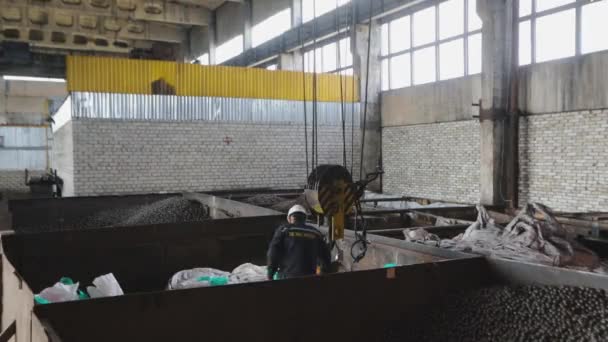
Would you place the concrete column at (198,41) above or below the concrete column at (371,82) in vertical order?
above

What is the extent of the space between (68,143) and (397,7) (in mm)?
8985

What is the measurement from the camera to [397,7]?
1193cm

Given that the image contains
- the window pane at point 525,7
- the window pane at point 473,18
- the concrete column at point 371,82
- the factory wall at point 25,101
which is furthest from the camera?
the factory wall at point 25,101

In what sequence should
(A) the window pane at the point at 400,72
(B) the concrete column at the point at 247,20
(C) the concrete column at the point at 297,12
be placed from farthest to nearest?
(B) the concrete column at the point at 247,20, (C) the concrete column at the point at 297,12, (A) the window pane at the point at 400,72

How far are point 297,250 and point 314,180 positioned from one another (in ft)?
3.09

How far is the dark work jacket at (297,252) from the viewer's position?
4.88 meters

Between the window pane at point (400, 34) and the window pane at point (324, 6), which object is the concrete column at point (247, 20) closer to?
the window pane at point (324, 6)

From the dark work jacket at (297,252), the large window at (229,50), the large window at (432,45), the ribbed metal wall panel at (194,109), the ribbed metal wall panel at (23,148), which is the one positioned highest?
the large window at (229,50)

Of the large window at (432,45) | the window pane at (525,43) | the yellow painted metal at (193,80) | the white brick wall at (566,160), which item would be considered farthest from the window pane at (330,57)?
the white brick wall at (566,160)

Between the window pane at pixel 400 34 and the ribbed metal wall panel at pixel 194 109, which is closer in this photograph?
the ribbed metal wall panel at pixel 194 109

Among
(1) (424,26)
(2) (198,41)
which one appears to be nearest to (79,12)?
(2) (198,41)

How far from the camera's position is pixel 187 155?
44.5 feet

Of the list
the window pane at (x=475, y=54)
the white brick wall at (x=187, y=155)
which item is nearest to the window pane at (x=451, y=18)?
the window pane at (x=475, y=54)

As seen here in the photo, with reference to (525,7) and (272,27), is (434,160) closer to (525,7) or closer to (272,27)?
(525,7)
